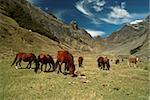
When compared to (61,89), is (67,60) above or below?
above

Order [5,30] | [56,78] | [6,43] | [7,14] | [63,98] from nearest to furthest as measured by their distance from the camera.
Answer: [63,98] → [56,78] → [6,43] → [5,30] → [7,14]

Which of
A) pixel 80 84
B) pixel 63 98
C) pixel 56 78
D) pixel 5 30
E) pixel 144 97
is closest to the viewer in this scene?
pixel 63 98

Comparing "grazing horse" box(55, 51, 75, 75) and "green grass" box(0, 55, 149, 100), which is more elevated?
"grazing horse" box(55, 51, 75, 75)

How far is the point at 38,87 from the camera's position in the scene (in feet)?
75.7

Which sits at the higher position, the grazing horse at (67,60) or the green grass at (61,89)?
the grazing horse at (67,60)

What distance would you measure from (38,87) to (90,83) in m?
4.94

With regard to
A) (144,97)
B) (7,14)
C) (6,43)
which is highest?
(7,14)

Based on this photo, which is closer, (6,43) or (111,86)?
(111,86)

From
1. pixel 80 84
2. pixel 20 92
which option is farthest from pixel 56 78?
pixel 20 92

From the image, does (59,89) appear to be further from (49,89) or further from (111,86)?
(111,86)

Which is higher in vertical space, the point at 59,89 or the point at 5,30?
the point at 5,30

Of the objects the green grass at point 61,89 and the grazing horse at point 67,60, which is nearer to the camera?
the green grass at point 61,89

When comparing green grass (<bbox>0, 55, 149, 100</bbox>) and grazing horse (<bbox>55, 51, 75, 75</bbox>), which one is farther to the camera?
grazing horse (<bbox>55, 51, 75, 75</bbox>)

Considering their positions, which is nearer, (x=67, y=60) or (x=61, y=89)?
(x=61, y=89)
